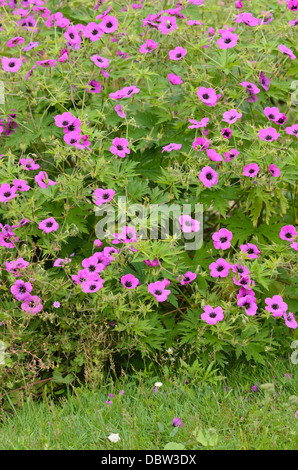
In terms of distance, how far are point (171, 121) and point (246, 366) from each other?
143 cm

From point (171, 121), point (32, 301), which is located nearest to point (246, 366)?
point (32, 301)

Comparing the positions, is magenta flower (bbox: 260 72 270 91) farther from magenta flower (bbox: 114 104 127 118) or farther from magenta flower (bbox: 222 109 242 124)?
magenta flower (bbox: 114 104 127 118)

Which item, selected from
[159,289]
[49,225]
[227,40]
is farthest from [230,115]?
[49,225]

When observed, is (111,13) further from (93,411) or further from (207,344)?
(93,411)

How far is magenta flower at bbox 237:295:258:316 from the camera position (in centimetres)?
323

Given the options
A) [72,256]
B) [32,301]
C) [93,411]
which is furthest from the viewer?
[72,256]

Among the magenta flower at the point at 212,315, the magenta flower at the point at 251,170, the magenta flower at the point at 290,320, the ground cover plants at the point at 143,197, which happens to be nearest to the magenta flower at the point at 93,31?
the ground cover plants at the point at 143,197

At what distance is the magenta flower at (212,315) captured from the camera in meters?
3.21

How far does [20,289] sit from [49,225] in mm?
364

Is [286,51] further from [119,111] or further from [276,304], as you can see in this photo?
[276,304]

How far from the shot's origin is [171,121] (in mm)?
3611

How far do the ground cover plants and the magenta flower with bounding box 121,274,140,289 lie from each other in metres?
0.01
